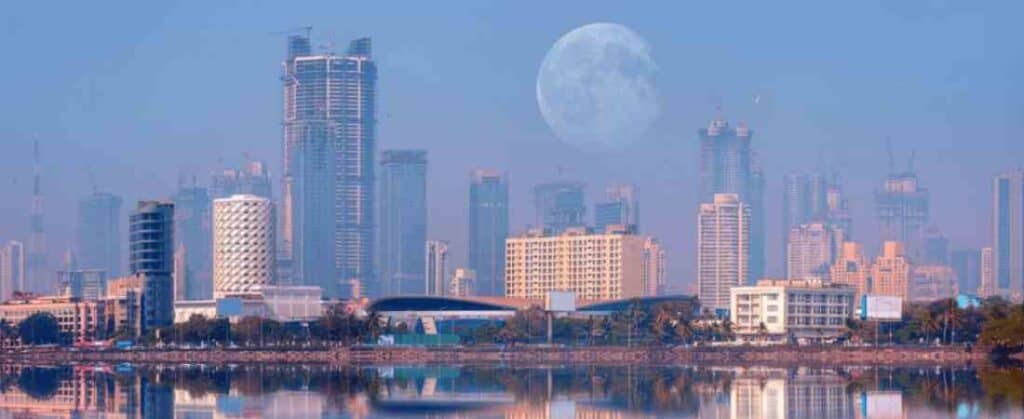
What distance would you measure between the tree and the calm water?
41.3 metres

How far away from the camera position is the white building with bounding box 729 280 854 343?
139125 mm

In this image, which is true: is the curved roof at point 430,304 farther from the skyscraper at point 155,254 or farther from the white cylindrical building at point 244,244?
the white cylindrical building at point 244,244

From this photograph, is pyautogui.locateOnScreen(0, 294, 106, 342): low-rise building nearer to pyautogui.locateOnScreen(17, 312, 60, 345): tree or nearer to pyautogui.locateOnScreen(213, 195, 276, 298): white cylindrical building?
pyautogui.locateOnScreen(17, 312, 60, 345): tree

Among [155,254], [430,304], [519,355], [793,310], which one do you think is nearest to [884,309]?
[793,310]

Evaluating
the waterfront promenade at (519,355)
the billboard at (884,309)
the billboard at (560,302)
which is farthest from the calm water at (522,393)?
the billboard at (560,302)

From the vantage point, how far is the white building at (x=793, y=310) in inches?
5477

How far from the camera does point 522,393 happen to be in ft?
243

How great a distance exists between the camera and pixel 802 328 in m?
140

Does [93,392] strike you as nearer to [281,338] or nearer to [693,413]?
[693,413]

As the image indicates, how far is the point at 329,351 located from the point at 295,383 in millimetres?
37571

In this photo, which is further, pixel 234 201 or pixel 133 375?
pixel 234 201

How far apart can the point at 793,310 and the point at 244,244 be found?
56.4m

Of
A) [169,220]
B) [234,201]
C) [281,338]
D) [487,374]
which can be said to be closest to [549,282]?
[234,201]

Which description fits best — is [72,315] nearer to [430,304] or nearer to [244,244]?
[430,304]
